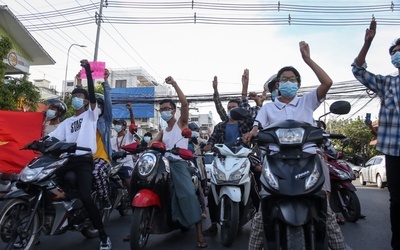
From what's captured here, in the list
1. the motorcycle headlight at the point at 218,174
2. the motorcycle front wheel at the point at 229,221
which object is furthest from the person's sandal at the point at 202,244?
the motorcycle headlight at the point at 218,174

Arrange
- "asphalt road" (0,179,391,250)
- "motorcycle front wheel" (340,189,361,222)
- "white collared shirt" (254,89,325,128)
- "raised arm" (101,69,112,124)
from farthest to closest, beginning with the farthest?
"motorcycle front wheel" (340,189,361,222) < "raised arm" (101,69,112,124) < "asphalt road" (0,179,391,250) < "white collared shirt" (254,89,325,128)

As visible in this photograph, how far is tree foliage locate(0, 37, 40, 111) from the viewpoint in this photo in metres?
8.15

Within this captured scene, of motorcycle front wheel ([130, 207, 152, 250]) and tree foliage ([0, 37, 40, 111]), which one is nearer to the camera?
motorcycle front wheel ([130, 207, 152, 250])

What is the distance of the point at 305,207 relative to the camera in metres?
2.26

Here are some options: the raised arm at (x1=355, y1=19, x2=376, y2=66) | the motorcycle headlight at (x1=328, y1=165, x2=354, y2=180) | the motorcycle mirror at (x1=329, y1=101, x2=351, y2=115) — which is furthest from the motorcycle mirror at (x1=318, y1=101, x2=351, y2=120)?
the motorcycle headlight at (x1=328, y1=165, x2=354, y2=180)

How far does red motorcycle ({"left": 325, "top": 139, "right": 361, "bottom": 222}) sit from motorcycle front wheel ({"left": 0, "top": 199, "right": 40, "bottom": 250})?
4.43 meters

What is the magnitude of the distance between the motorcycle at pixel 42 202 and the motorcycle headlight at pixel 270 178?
226 centimetres

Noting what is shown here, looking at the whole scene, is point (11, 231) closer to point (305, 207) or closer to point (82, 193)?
point (82, 193)

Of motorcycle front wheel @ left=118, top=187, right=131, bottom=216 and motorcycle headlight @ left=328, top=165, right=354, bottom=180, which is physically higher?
motorcycle headlight @ left=328, top=165, right=354, bottom=180

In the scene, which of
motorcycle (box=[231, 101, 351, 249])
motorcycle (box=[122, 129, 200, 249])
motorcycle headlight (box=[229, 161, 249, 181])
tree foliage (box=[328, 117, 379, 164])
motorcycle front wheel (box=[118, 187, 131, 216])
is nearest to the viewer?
motorcycle (box=[231, 101, 351, 249])

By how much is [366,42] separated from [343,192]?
3165 mm

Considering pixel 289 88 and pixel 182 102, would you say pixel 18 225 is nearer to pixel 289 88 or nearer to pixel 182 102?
pixel 182 102

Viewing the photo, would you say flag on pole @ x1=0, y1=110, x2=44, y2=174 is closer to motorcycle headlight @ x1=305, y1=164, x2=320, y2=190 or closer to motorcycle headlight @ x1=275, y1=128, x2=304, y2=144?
motorcycle headlight @ x1=275, y1=128, x2=304, y2=144

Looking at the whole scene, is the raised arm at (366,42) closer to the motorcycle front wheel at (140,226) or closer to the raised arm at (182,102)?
the raised arm at (182,102)
